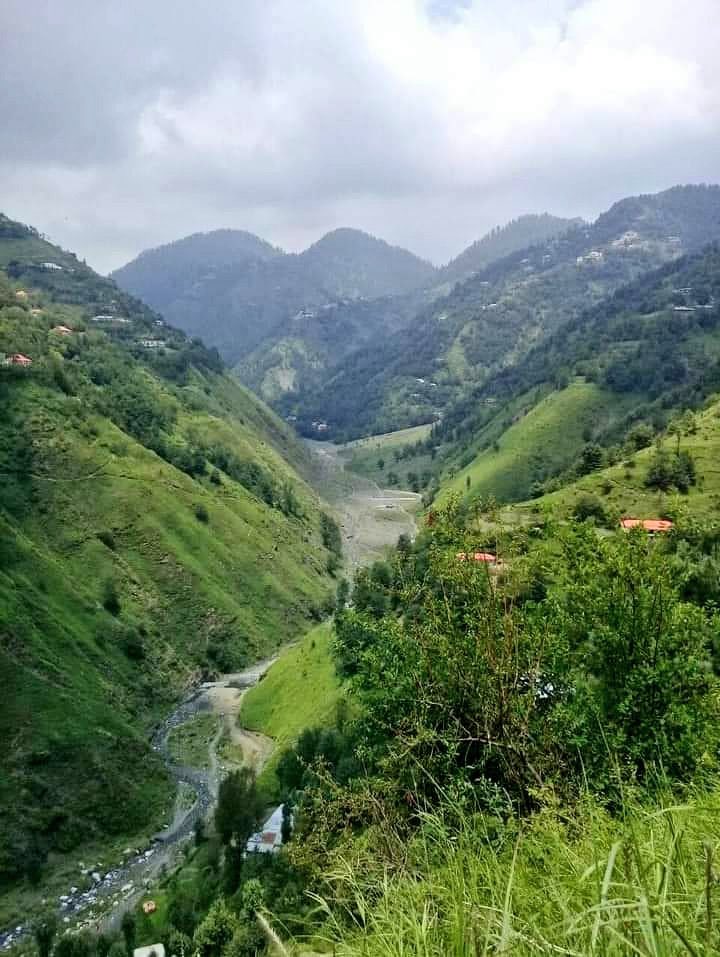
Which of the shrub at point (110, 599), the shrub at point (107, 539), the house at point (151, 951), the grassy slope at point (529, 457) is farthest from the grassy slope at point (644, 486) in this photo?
the house at point (151, 951)

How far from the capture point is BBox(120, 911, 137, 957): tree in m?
46.1

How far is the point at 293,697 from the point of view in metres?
80.8

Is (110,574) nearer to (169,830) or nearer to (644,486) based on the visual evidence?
(169,830)

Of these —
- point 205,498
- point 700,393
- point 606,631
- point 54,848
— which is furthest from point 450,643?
point 700,393

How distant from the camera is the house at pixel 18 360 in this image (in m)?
120

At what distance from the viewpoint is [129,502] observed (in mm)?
108812

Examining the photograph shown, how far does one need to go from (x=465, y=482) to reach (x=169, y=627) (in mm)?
109047

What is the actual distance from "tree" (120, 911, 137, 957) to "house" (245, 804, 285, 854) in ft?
30.2

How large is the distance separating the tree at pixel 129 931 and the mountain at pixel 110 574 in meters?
10.4

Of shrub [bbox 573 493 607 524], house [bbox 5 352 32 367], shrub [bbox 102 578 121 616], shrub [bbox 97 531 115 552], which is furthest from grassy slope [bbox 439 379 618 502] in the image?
house [bbox 5 352 32 367]

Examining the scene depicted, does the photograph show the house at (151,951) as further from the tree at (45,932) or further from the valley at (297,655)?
the tree at (45,932)

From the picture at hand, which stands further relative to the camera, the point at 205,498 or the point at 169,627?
the point at 205,498

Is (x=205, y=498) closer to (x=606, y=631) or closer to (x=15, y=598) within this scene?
(x=15, y=598)

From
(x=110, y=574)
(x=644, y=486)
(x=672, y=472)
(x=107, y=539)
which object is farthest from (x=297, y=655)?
(x=672, y=472)
